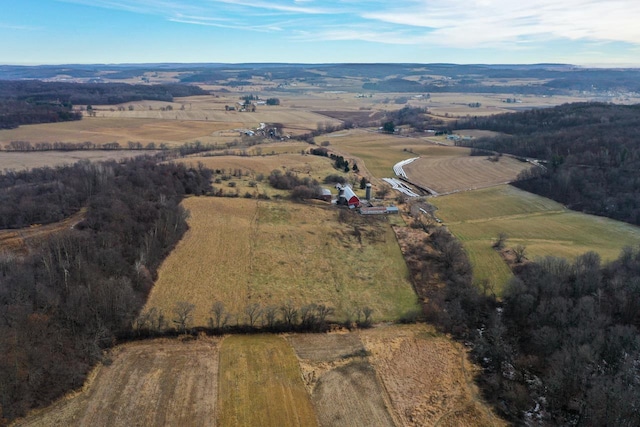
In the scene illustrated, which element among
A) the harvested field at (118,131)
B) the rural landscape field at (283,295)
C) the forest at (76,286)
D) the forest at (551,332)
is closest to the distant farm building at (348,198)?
the rural landscape field at (283,295)

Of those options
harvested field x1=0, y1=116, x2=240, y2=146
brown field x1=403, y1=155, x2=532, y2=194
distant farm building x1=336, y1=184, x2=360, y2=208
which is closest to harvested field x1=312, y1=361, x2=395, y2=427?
distant farm building x1=336, y1=184, x2=360, y2=208

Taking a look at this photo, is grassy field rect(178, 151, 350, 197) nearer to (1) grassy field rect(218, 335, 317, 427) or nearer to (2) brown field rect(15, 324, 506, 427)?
(1) grassy field rect(218, 335, 317, 427)

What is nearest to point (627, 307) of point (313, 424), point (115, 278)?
point (313, 424)

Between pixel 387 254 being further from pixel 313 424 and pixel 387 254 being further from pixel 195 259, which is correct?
pixel 313 424

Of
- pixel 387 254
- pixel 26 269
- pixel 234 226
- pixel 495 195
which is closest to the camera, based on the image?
pixel 26 269

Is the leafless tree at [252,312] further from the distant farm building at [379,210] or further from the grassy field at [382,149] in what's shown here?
the grassy field at [382,149]
